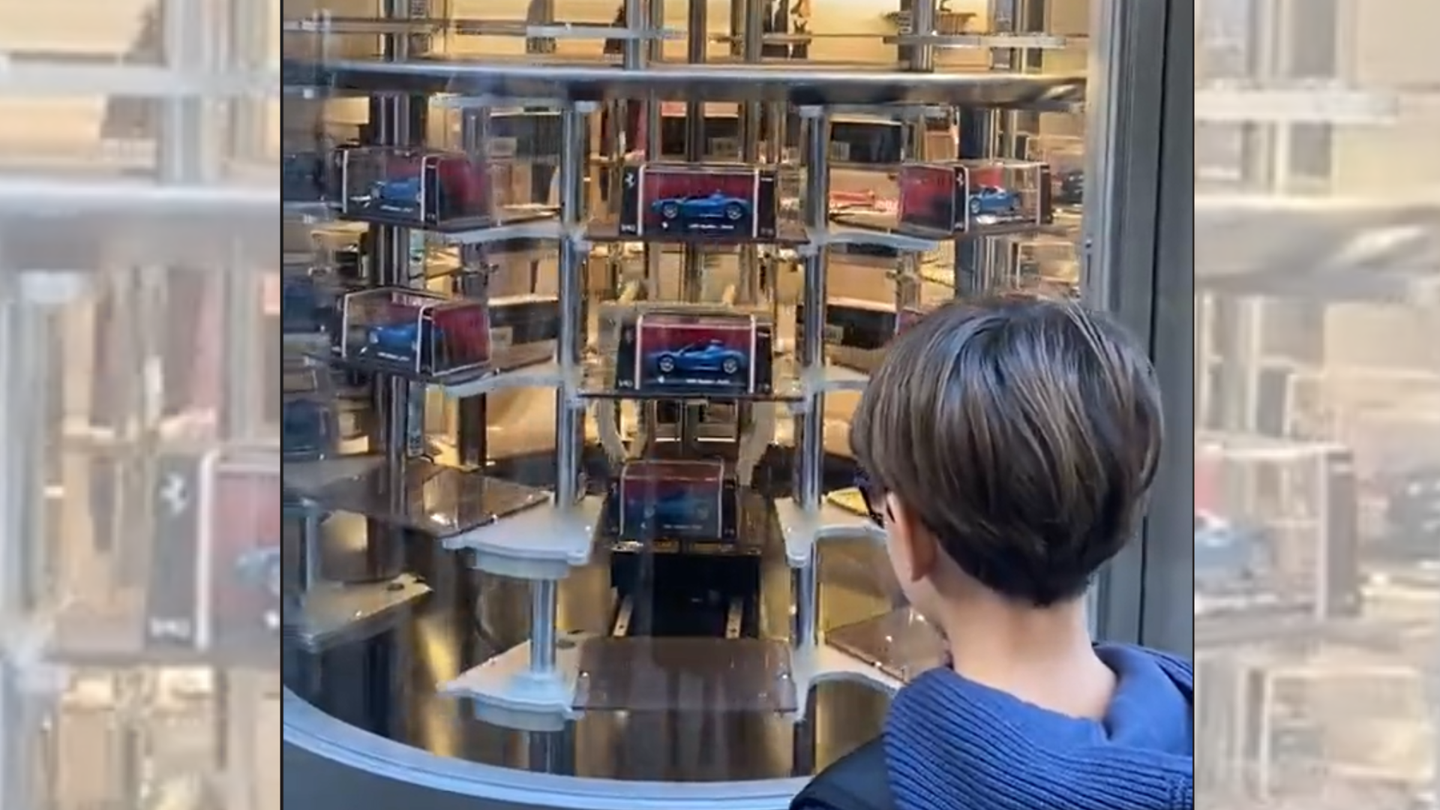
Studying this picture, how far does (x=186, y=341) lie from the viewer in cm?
78

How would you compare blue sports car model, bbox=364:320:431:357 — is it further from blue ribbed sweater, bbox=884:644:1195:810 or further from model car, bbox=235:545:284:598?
model car, bbox=235:545:284:598

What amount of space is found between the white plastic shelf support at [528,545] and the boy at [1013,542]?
1.56 m

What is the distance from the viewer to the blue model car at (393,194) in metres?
2.42

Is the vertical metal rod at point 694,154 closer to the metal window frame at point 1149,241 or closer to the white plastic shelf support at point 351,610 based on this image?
the white plastic shelf support at point 351,610

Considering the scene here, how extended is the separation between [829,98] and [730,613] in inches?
35.7

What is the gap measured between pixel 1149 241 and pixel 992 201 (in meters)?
0.56

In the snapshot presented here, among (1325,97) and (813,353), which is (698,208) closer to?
(813,353)

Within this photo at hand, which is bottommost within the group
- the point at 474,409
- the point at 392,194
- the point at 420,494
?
the point at 420,494

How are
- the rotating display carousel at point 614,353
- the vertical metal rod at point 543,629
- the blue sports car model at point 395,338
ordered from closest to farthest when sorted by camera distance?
the rotating display carousel at point 614,353 → the blue sports car model at point 395,338 → the vertical metal rod at point 543,629

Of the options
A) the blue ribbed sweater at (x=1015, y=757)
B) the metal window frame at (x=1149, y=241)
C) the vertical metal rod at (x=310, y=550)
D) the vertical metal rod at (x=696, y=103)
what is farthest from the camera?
the vertical metal rod at (x=696, y=103)

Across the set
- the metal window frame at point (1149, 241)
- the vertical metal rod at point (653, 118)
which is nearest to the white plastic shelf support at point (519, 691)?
the vertical metal rod at point (653, 118)

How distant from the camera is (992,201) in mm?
2430

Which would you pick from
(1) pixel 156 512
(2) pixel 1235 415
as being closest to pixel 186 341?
(1) pixel 156 512

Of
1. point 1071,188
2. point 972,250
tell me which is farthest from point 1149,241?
point 972,250
